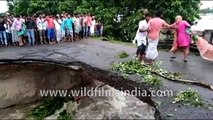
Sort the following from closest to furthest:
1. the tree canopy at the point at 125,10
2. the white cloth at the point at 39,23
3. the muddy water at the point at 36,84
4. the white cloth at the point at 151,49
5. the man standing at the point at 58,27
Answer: the muddy water at the point at 36,84 < the white cloth at the point at 151,49 < the white cloth at the point at 39,23 < the man standing at the point at 58,27 < the tree canopy at the point at 125,10

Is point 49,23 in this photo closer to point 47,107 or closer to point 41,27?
point 41,27

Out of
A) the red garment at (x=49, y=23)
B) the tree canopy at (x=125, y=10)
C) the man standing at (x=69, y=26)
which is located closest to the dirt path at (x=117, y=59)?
the man standing at (x=69, y=26)

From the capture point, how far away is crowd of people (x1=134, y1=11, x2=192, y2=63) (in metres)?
9.97

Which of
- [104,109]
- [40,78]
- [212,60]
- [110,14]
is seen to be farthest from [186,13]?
[104,109]

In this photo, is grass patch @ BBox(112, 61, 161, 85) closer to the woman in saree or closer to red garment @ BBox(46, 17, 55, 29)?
the woman in saree

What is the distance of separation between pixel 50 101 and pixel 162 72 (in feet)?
14.2

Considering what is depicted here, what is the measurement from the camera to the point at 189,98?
24.2ft

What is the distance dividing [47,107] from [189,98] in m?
5.60

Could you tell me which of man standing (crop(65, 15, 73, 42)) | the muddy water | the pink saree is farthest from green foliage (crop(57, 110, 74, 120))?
man standing (crop(65, 15, 73, 42))

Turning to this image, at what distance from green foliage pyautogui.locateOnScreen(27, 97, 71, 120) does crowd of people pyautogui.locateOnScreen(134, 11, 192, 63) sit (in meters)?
3.07

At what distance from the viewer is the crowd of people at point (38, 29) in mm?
14055

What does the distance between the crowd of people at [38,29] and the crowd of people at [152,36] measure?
5779 millimetres

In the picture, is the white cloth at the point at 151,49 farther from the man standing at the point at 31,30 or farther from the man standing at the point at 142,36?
the man standing at the point at 31,30

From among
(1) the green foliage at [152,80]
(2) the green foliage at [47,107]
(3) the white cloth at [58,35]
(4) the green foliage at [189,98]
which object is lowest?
(2) the green foliage at [47,107]
